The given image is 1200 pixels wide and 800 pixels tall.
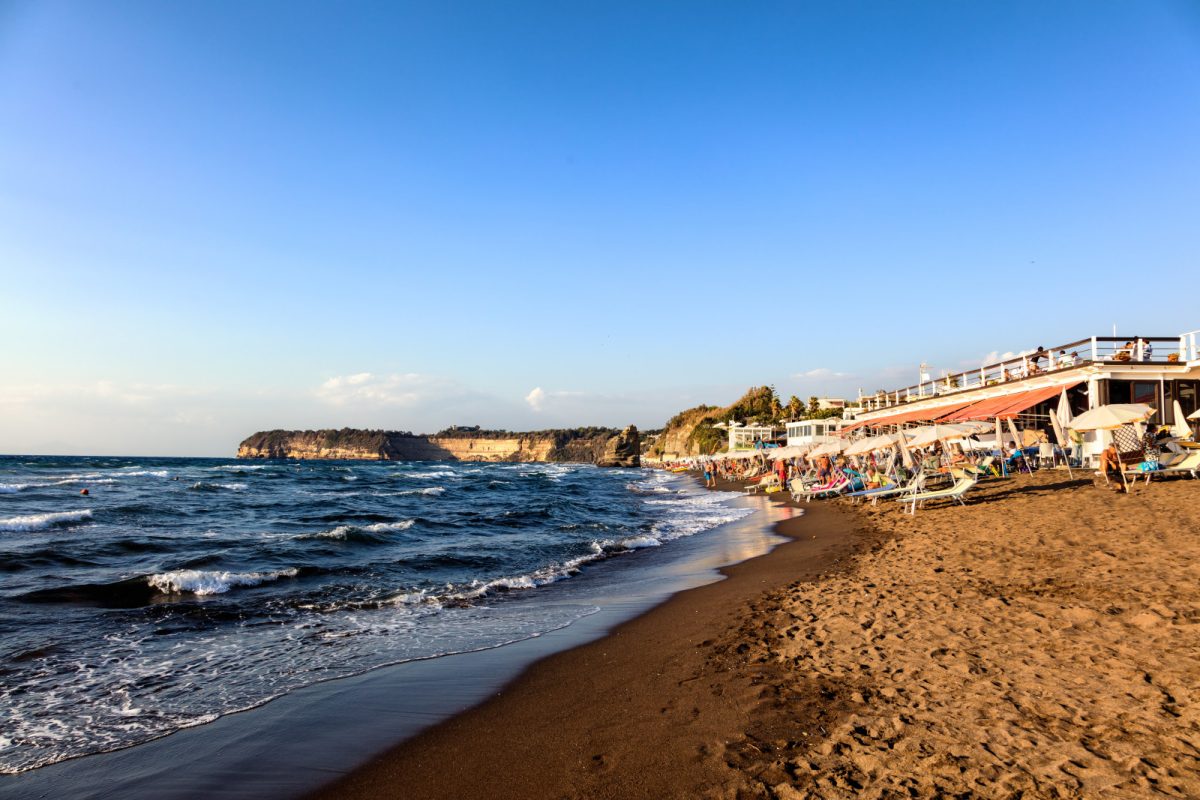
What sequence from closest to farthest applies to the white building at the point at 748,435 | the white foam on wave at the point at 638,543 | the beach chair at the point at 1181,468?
the beach chair at the point at 1181,468, the white foam on wave at the point at 638,543, the white building at the point at 748,435

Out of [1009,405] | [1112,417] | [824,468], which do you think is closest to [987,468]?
[1009,405]

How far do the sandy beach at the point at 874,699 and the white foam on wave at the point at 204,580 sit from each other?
703 centimetres

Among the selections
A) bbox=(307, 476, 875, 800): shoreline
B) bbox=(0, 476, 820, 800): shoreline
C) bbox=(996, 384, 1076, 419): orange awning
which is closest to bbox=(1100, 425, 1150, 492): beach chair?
bbox=(996, 384, 1076, 419): orange awning

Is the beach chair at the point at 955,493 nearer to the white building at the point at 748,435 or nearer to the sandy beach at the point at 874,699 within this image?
the sandy beach at the point at 874,699

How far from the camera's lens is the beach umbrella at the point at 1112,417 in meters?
14.0

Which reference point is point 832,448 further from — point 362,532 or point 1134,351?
point 362,532

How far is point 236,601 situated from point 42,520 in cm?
1330

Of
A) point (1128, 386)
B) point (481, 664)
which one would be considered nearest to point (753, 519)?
point (1128, 386)

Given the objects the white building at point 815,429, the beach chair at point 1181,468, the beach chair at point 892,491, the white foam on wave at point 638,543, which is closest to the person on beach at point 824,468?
the beach chair at point 892,491

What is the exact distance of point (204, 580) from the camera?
35.4 feet

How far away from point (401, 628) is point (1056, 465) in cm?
2225

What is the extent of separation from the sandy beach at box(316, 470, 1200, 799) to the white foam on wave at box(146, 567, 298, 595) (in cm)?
703

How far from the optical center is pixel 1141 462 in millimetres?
14945

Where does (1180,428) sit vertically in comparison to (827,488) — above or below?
above
